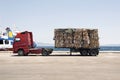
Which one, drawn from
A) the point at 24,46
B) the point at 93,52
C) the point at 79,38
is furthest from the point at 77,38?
the point at 24,46

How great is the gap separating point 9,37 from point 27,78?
53.2m

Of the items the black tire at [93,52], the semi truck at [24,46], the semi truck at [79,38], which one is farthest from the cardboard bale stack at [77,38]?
the semi truck at [24,46]

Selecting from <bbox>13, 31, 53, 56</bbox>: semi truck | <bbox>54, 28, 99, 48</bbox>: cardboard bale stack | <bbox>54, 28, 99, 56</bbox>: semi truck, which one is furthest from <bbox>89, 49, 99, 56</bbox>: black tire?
<bbox>13, 31, 53, 56</bbox>: semi truck

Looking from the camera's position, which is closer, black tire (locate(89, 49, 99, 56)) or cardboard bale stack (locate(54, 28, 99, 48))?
black tire (locate(89, 49, 99, 56))

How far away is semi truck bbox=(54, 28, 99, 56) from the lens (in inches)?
1665

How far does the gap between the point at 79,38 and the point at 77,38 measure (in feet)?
0.79

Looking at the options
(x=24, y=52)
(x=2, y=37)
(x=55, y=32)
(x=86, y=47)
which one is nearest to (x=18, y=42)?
(x=24, y=52)

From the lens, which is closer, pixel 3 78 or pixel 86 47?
pixel 3 78

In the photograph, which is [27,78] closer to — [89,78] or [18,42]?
[89,78]

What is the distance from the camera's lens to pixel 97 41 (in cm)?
4225

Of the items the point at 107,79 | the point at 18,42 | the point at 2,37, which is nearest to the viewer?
the point at 107,79

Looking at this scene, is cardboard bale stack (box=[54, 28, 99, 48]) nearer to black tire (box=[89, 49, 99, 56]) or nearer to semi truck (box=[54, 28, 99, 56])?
semi truck (box=[54, 28, 99, 56])

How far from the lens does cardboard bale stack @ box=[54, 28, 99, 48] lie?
4228 cm

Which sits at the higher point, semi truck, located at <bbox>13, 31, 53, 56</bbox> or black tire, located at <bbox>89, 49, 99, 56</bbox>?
semi truck, located at <bbox>13, 31, 53, 56</bbox>
